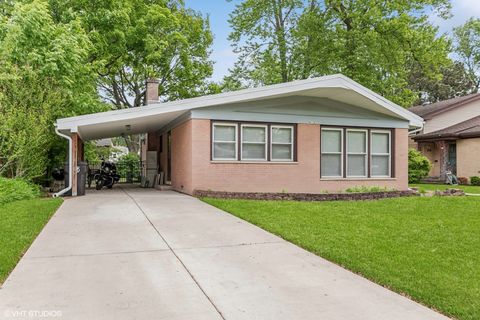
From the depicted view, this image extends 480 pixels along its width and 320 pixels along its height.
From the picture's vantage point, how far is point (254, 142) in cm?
1300

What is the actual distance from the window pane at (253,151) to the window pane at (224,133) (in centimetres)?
58

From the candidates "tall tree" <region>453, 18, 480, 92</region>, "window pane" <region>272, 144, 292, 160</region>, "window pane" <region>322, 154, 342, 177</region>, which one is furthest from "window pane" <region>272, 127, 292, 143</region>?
"tall tree" <region>453, 18, 480, 92</region>

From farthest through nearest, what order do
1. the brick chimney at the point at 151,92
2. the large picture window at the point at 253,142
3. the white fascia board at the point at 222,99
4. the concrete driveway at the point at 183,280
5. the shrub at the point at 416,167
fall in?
the shrub at the point at 416,167 < the brick chimney at the point at 151,92 < the large picture window at the point at 253,142 < the white fascia board at the point at 222,99 < the concrete driveway at the point at 183,280

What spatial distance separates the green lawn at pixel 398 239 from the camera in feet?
13.2

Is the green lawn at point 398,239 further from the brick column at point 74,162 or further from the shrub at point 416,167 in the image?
the shrub at point 416,167

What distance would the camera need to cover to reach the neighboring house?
2112cm

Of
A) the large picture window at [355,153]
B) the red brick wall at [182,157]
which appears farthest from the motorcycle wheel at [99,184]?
the large picture window at [355,153]

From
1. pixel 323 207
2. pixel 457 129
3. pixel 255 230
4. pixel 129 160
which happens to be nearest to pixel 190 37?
pixel 129 160

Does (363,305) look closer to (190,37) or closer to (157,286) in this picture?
(157,286)

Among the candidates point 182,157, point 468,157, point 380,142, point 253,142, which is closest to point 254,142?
point 253,142

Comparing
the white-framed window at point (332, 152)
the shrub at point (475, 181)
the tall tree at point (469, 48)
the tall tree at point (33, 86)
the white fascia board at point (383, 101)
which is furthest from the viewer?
the tall tree at point (469, 48)

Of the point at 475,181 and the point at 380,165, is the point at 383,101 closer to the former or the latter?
the point at 380,165

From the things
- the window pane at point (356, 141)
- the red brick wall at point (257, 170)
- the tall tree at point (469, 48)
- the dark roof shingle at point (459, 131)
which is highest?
the tall tree at point (469, 48)

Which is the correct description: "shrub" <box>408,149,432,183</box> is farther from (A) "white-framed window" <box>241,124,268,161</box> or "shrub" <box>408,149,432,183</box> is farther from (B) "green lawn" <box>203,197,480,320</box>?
(A) "white-framed window" <box>241,124,268,161</box>
